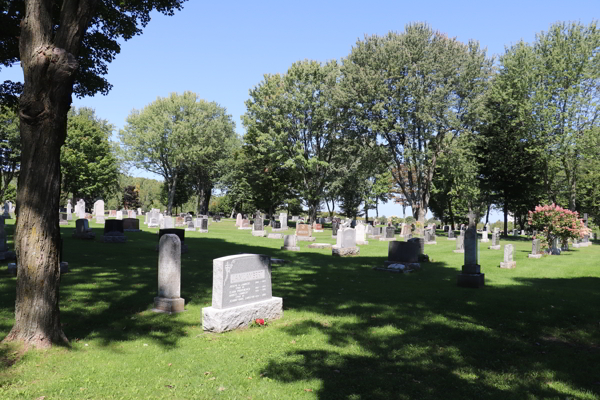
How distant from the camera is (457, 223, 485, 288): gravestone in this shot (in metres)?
11.8

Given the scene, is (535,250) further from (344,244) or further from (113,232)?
(113,232)

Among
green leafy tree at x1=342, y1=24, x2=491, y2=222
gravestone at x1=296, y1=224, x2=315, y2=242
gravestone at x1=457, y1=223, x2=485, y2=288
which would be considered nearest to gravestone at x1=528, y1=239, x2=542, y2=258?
gravestone at x1=457, y1=223, x2=485, y2=288

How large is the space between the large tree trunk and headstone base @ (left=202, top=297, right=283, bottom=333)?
2.43m

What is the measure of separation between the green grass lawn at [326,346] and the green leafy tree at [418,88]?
23.9 m

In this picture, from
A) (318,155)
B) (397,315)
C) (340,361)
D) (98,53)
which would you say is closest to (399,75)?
(318,155)

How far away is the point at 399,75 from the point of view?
34.0 metres

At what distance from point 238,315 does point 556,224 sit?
18855 mm

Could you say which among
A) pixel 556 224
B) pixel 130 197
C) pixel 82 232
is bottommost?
pixel 82 232

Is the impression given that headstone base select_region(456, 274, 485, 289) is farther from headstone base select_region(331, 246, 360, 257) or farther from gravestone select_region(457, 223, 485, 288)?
headstone base select_region(331, 246, 360, 257)

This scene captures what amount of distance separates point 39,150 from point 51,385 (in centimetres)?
313

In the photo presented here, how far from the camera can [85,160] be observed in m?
47.4

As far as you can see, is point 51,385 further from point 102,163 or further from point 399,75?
point 102,163

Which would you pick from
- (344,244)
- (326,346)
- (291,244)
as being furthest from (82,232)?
(326,346)

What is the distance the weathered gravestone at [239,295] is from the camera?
7359 mm
